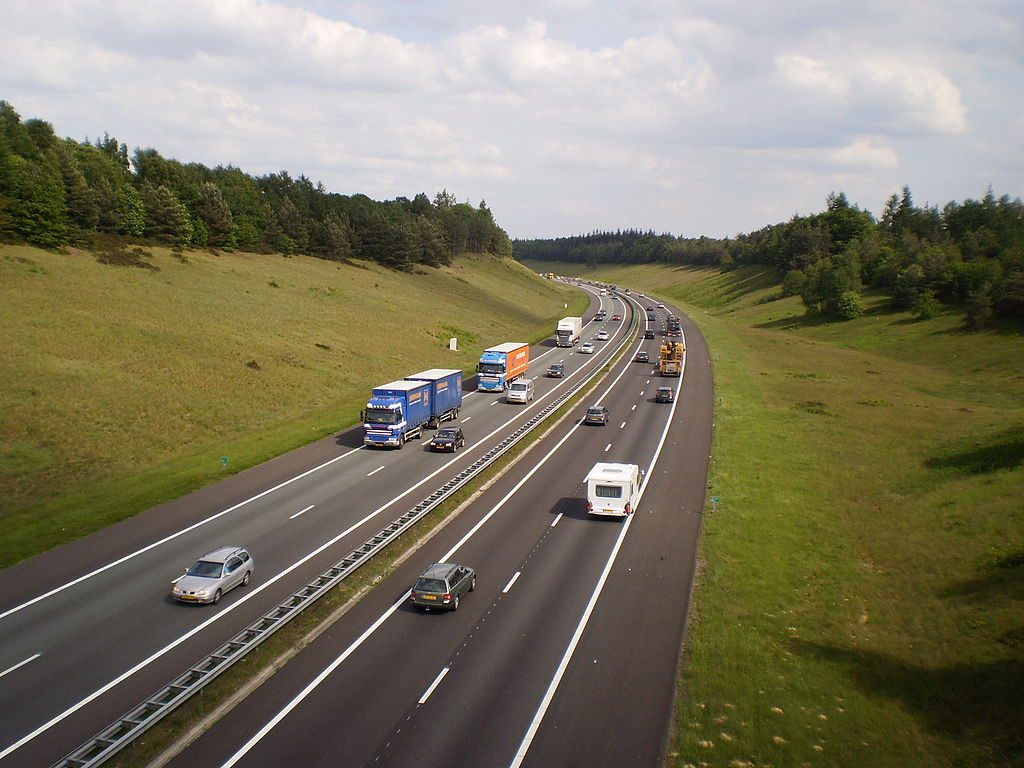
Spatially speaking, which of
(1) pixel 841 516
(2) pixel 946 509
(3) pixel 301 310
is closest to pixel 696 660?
(1) pixel 841 516

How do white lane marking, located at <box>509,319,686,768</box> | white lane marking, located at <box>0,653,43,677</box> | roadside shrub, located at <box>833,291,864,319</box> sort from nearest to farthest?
white lane marking, located at <box>509,319,686,768</box> → white lane marking, located at <box>0,653,43,677</box> → roadside shrub, located at <box>833,291,864,319</box>

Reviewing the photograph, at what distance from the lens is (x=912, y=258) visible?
407ft

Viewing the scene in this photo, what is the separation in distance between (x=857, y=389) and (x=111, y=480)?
65.2 m

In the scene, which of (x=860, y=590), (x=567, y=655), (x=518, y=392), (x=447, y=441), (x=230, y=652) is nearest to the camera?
(x=230, y=652)

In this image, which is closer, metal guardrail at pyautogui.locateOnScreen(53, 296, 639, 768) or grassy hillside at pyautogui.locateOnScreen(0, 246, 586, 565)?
metal guardrail at pyautogui.locateOnScreen(53, 296, 639, 768)

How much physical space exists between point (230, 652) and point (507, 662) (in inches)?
323

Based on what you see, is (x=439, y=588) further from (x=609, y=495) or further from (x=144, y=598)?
(x=609, y=495)

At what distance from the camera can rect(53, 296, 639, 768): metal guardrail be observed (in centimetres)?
1584

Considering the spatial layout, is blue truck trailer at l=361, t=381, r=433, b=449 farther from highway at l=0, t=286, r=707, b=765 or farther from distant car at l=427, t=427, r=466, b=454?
distant car at l=427, t=427, r=466, b=454

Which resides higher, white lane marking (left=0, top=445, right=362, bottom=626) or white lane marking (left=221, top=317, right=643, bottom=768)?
white lane marking (left=221, top=317, right=643, bottom=768)

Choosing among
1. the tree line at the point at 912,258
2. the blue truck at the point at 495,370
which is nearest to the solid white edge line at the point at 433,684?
the blue truck at the point at 495,370

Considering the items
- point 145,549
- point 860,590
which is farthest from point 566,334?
point 145,549

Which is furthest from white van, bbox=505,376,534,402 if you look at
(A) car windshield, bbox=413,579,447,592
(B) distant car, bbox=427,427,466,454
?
(A) car windshield, bbox=413,579,447,592

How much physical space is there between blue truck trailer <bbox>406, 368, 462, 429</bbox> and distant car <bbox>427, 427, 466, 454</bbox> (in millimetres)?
5046
